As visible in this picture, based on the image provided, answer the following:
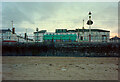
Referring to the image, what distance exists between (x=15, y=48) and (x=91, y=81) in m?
10.5

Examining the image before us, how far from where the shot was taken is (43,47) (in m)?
11.8

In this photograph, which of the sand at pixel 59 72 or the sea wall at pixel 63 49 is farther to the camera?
the sea wall at pixel 63 49

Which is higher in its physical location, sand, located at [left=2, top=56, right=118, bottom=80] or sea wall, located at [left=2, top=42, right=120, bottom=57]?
sea wall, located at [left=2, top=42, right=120, bottom=57]

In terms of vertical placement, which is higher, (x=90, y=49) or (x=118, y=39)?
(x=118, y=39)

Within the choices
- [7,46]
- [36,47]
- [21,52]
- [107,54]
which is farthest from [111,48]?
[7,46]

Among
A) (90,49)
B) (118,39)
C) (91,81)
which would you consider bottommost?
(91,81)

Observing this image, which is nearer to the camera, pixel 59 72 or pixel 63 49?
pixel 59 72

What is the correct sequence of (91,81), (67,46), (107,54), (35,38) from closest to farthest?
1. (91,81)
2. (107,54)
3. (67,46)
4. (35,38)

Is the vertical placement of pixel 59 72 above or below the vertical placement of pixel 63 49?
below

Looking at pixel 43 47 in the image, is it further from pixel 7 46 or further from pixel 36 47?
pixel 7 46

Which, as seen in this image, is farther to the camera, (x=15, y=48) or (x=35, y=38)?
(x=35, y=38)

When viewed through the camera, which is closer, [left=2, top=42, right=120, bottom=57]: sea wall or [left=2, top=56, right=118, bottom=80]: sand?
[left=2, top=56, right=118, bottom=80]: sand

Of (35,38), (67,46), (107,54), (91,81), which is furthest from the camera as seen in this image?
(35,38)

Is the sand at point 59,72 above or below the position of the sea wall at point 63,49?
below
